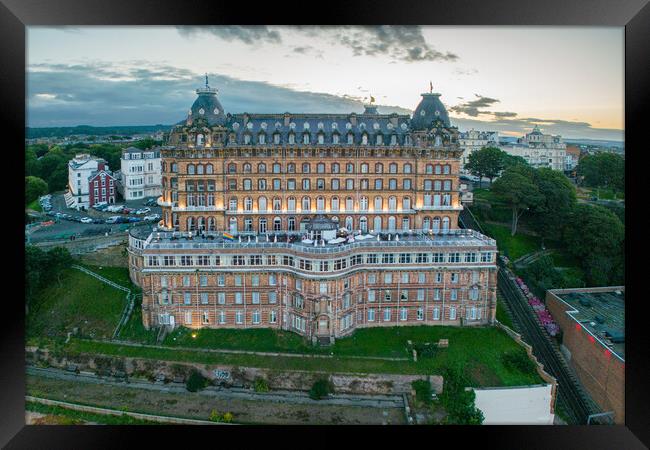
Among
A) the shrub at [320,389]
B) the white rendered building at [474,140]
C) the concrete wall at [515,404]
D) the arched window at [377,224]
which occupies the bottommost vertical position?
the concrete wall at [515,404]

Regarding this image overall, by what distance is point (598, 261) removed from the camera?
34.6m

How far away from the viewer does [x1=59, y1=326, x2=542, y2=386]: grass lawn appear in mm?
25516

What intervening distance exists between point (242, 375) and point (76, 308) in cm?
1132

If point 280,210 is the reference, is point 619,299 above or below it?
below

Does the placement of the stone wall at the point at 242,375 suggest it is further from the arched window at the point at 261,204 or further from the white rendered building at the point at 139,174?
the white rendered building at the point at 139,174

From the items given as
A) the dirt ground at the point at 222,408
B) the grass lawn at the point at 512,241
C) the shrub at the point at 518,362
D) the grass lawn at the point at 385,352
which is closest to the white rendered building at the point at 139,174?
the grass lawn at the point at 385,352

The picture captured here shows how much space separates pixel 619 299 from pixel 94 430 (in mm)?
29478

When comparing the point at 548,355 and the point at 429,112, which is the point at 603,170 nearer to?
the point at 429,112

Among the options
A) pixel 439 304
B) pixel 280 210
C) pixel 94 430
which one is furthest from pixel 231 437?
pixel 280 210

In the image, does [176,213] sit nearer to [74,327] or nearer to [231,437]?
[74,327]

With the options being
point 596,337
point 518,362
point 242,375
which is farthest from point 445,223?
point 242,375

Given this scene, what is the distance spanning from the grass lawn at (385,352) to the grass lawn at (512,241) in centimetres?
1001

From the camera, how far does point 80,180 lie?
152 feet
